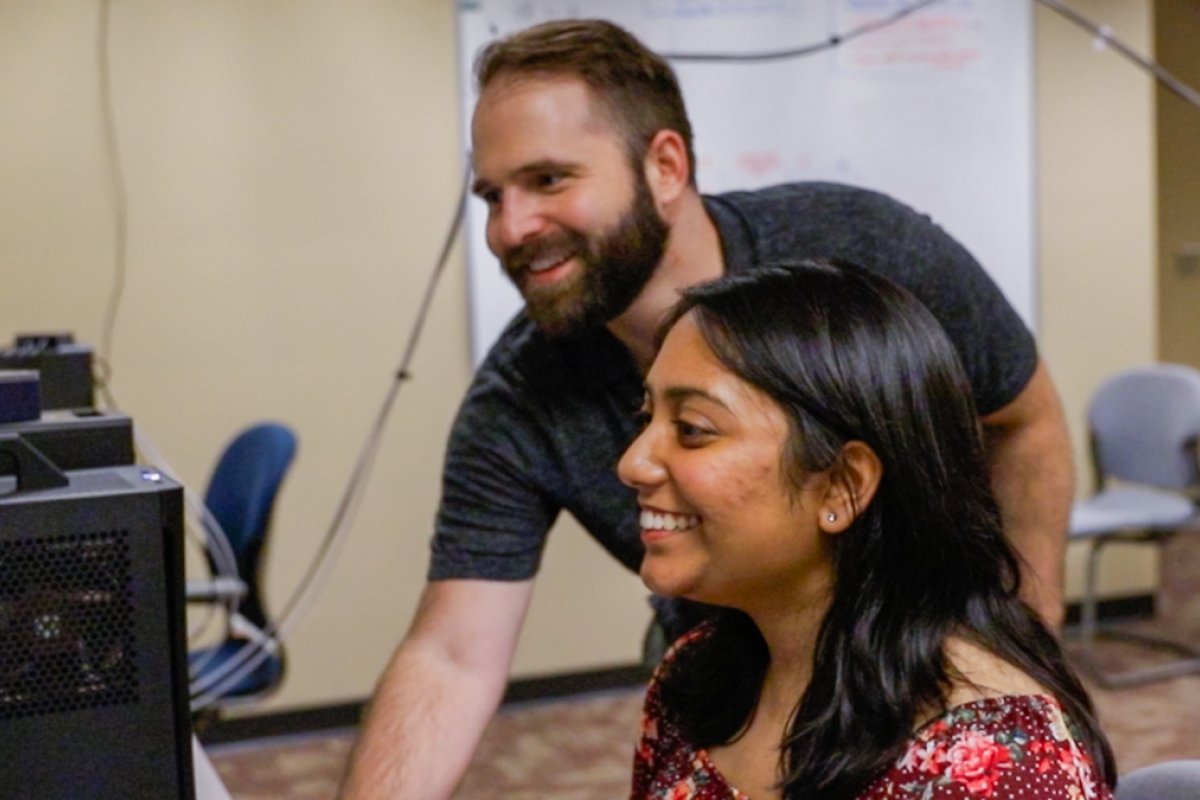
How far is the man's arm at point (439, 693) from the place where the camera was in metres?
1.28

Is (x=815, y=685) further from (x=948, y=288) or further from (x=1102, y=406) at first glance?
(x=1102, y=406)

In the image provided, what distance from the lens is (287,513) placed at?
11.5ft

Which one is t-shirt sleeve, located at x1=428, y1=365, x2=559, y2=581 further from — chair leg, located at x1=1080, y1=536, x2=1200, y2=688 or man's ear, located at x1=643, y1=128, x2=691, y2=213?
chair leg, located at x1=1080, y1=536, x2=1200, y2=688

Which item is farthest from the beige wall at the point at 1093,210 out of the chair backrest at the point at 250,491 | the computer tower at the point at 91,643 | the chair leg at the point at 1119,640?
the computer tower at the point at 91,643

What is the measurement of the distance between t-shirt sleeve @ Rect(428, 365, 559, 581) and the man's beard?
14cm

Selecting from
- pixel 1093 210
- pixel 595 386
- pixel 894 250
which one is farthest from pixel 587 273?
pixel 1093 210

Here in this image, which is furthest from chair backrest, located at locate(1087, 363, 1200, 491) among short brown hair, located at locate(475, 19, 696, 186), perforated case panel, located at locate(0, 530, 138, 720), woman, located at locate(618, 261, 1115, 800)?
perforated case panel, located at locate(0, 530, 138, 720)

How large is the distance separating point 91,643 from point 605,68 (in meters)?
0.87

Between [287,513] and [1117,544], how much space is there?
2754 millimetres

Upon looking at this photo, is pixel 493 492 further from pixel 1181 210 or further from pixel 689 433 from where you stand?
pixel 1181 210

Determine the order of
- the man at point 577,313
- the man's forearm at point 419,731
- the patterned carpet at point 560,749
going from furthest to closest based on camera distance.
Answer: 1. the patterned carpet at point 560,749
2. the man at point 577,313
3. the man's forearm at point 419,731

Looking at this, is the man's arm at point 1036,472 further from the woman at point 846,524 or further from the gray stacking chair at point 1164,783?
the woman at point 846,524

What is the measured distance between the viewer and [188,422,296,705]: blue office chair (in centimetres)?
263

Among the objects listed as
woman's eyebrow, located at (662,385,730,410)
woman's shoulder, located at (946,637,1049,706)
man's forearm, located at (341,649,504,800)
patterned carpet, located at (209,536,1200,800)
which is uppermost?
woman's eyebrow, located at (662,385,730,410)
